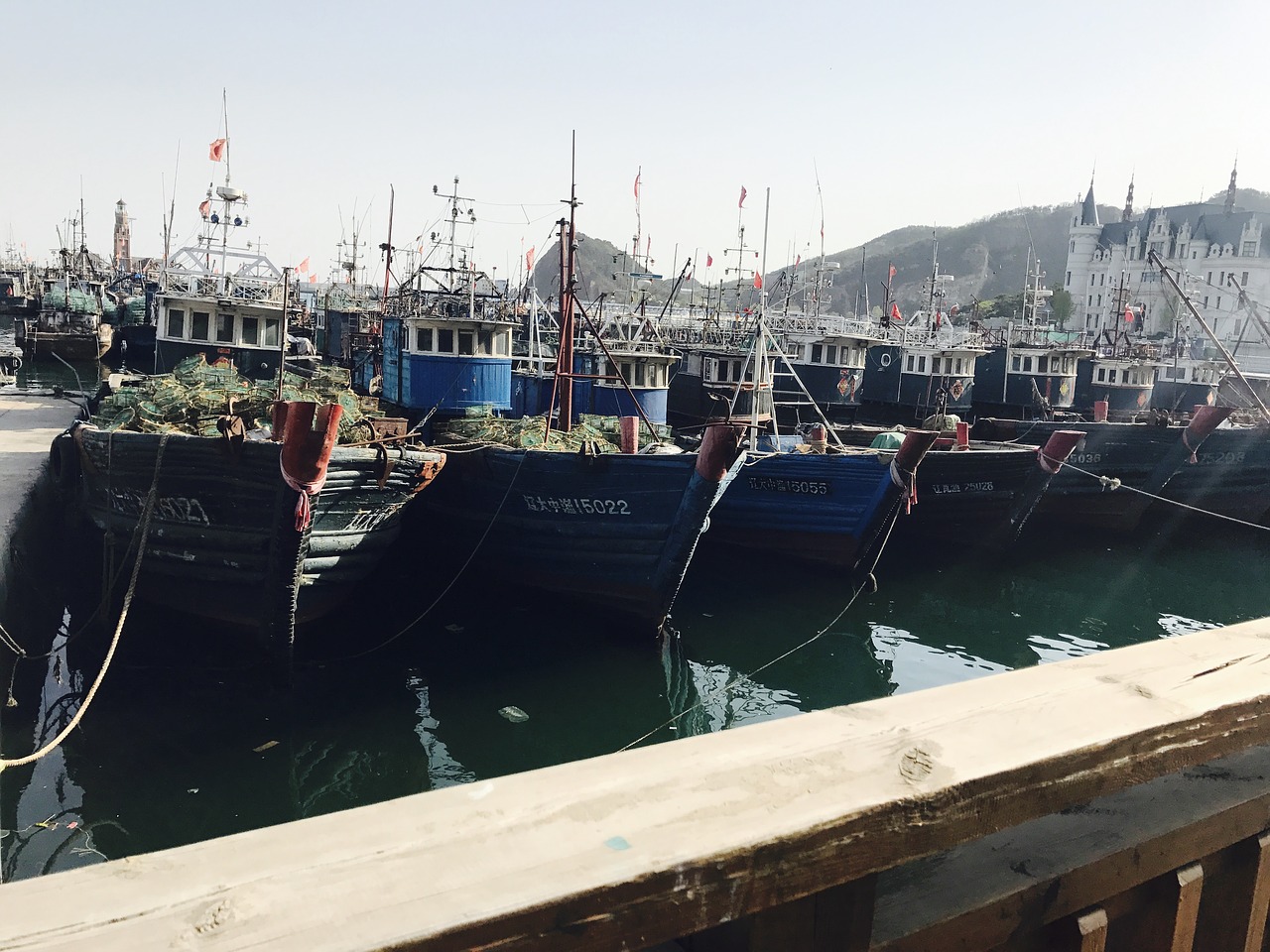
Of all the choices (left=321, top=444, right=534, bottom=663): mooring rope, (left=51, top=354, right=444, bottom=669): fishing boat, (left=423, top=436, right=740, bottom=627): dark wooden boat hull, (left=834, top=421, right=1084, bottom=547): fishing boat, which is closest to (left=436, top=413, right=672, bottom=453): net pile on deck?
(left=423, top=436, right=740, bottom=627): dark wooden boat hull

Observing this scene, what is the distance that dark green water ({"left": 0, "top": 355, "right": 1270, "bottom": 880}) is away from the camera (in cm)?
853

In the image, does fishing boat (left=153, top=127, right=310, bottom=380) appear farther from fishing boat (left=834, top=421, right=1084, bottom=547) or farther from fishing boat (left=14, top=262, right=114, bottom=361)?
fishing boat (left=14, top=262, right=114, bottom=361)

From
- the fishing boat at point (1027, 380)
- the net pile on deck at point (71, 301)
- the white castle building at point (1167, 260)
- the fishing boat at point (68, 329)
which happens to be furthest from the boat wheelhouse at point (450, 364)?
the white castle building at point (1167, 260)

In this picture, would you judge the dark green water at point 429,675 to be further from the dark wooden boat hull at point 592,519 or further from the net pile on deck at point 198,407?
the net pile on deck at point 198,407

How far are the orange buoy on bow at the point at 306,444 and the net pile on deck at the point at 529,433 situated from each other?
4.04 m

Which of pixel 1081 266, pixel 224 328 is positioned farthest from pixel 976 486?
pixel 1081 266

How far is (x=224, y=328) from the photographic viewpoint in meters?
18.0

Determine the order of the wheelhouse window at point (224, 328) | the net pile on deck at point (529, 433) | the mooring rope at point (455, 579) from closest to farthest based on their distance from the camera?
1. the mooring rope at point (455, 579)
2. the net pile on deck at point (529, 433)
3. the wheelhouse window at point (224, 328)

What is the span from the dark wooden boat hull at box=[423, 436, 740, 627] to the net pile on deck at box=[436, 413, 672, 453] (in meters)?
0.57

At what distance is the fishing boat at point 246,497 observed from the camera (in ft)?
33.8

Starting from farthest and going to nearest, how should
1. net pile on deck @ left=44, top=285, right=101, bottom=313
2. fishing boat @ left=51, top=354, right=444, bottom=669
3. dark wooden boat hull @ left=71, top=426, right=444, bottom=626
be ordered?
net pile on deck @ left=44, top=285, right=101, bottom=313
dark wooden boat hull @ left=71, top=426, right=444, bottom=626
fishing boat @ left=51, top=354, right=444, bottom=669

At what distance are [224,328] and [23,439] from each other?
13.2 ft

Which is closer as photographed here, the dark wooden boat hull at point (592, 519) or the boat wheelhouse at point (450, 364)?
the dark wooden boat hull at point (592, 519)

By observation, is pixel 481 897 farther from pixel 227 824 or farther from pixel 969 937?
pixel 227 824
